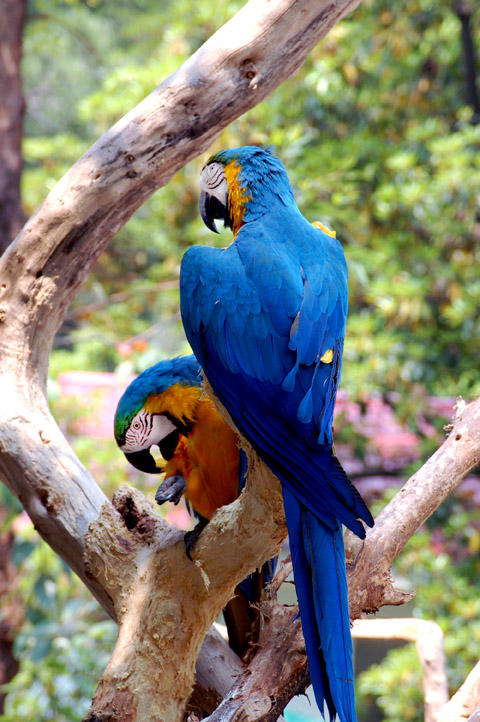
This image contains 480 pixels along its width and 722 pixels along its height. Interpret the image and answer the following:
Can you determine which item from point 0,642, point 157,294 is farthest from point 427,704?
point 157,294

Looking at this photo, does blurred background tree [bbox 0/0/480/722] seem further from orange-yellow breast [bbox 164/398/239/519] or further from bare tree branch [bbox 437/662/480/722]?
bare tree branch [bbox 437/662/480/722]

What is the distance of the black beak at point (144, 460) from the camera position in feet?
3.51

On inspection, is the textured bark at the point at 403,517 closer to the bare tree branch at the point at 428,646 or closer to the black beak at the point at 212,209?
the bare tree branch at the point at 428,646

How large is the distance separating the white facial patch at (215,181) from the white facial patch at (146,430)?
13.4 inches

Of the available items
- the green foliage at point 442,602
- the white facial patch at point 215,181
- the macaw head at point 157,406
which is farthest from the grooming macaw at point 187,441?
the green foliage at point 442,602

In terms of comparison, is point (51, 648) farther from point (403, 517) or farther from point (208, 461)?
point (403, 517)

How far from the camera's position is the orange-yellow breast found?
103cm

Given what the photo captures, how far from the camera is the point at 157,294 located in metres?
2.62

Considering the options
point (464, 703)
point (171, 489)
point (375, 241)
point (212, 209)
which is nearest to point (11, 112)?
point (375, 241)

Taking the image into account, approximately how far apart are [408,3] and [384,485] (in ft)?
5.62

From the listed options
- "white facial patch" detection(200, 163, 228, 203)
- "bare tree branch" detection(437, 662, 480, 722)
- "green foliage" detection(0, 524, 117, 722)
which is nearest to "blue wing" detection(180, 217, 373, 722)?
"white facial patch" detection(200, 163, 228, 203)

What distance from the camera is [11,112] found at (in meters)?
2.19

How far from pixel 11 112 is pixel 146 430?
1585 mm

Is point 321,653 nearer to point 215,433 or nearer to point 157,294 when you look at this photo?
point 215,433
